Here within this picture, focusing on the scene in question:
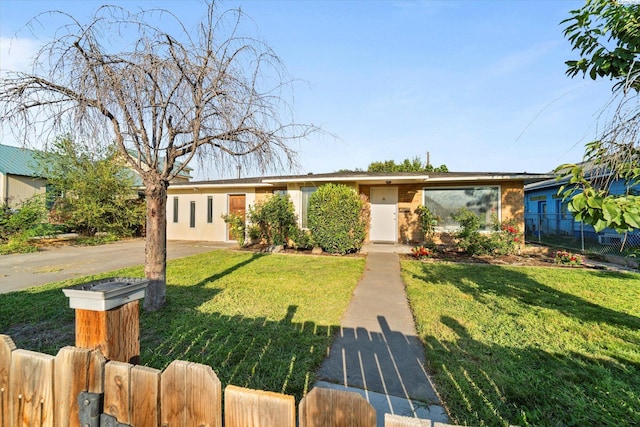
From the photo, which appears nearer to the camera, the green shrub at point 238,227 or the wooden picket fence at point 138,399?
the wooden picket fence at point 138,399

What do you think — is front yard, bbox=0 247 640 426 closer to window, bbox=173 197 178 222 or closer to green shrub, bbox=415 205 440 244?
green shrub, bbox=415 205 440 244

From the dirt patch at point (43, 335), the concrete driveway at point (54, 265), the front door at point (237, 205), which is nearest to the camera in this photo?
the dirt patch at point (43, 335)

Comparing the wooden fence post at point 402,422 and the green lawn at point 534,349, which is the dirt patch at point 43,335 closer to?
the wooden fence post at point 402,422

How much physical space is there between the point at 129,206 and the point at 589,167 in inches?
662

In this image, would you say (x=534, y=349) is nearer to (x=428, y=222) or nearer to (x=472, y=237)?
(x=472, y=237)

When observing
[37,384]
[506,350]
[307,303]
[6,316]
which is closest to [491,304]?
[506,350]

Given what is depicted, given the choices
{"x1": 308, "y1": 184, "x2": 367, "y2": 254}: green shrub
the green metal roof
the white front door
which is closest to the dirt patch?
{"x1": 308, "y1": 184, "x2": 367, "y2": 254}: green shrub

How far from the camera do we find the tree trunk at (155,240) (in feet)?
12.4

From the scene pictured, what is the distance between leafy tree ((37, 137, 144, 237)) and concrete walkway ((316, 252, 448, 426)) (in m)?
13.6

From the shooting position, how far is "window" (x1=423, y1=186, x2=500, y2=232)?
9938 millimetres

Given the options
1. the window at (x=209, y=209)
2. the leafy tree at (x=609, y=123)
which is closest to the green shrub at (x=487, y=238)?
the leafy tree at (x=609, y=123)

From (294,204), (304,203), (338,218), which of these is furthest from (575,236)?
(294,204)

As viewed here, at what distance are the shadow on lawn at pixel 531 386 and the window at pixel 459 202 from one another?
26.5ft

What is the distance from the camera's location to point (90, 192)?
41.5ft
